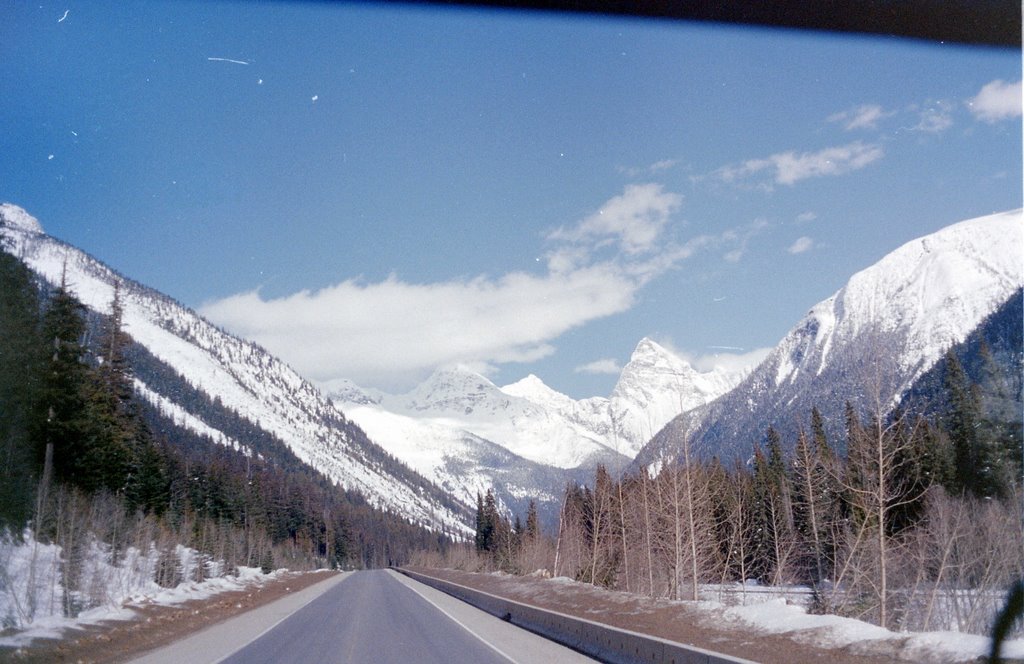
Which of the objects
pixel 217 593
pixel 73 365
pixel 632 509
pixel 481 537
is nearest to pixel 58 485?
pixel 73 365

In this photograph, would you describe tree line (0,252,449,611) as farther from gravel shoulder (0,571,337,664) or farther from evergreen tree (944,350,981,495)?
evergreen tree (944,350,981,495)

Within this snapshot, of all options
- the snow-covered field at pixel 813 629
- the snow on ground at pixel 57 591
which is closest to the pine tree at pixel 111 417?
the snow on ground at pixel 57 591

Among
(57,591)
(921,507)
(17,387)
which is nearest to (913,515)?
(921,507)

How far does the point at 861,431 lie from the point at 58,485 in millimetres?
35909

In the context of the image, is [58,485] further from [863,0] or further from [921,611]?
[863,0]

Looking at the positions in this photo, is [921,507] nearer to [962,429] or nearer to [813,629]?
[962,429]

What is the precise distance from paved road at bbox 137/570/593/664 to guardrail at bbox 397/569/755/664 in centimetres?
44

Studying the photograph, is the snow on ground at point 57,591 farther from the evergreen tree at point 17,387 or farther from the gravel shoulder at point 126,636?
the evergreen tree at point 17,387

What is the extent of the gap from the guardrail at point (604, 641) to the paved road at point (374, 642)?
1.44 feet

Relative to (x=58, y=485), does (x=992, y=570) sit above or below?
below

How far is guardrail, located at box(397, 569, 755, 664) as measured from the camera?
40.3 feet

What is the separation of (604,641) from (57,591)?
25.4m

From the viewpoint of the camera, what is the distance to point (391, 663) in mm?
15367

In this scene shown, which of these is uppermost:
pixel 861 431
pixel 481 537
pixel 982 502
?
pixel 861 431
